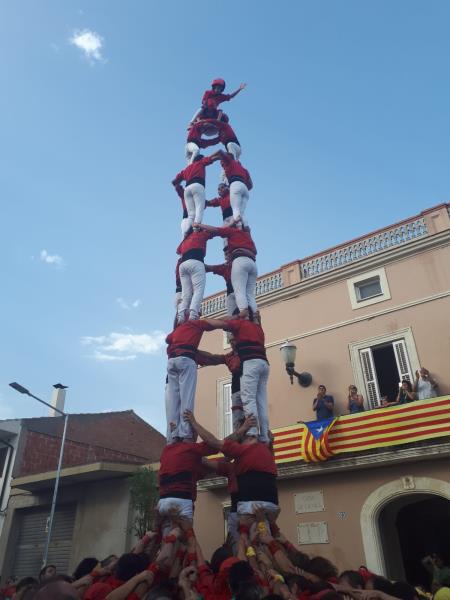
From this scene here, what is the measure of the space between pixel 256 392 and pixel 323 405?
209 inches

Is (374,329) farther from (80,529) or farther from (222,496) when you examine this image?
(80,529)

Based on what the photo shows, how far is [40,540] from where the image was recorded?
17141mm

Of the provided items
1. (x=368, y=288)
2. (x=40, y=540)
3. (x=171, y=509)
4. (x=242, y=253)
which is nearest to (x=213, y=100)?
(x=242, y=253)

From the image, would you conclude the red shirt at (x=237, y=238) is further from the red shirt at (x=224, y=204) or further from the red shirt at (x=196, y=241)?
the red shirt at (x=224, y=204)

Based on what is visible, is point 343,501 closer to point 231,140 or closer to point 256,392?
point 256,392

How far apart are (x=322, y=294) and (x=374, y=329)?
1.99m

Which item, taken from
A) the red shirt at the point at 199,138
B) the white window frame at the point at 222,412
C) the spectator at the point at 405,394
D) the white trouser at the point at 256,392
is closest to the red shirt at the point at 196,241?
the white trouser at the point at 256,392

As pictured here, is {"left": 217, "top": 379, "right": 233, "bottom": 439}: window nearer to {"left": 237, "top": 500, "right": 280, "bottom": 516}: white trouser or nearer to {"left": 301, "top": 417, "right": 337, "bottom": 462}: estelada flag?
{"left": 301, "top": 417, "right": 337, "bottom": 462}: estelada flag

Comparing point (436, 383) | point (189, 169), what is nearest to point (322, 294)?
point (436, 383)

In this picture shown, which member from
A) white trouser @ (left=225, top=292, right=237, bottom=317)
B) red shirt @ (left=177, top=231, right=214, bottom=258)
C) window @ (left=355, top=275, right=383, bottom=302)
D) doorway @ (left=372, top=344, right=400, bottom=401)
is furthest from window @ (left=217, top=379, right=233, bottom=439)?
red shirt @ (left=177, top=231, right=214, bottom=258)

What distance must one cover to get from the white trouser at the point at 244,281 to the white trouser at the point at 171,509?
10.7ft

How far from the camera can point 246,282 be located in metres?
9.09

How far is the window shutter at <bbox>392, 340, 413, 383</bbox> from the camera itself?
41.0ft

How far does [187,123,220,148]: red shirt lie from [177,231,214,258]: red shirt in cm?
272
